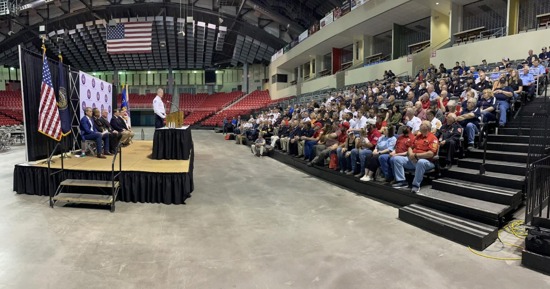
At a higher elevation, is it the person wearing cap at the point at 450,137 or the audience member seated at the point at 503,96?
the audience member seated at the point at 503,96

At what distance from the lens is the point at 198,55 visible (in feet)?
115

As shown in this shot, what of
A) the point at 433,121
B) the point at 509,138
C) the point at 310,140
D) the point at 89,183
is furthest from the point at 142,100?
the point at 509,138

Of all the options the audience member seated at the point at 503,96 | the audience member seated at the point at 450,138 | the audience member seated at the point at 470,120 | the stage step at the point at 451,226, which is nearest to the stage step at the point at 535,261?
the stage step at the point at 451,226

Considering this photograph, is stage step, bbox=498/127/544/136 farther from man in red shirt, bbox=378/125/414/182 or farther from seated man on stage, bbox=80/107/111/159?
seated man on stage, bbox=80/107/111/159

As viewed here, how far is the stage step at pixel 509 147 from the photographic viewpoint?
5457 millimetres

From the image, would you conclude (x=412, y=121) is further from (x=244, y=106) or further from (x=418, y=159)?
(x=244, y=106)

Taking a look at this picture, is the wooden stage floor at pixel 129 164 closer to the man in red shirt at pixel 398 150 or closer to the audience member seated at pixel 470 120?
the man in red shirt at pixel 398 150

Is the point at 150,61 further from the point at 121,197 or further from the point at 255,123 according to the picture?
the point at 121,197

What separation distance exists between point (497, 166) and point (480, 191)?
0.85 m

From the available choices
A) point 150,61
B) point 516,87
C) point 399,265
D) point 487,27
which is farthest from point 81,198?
point 150,61

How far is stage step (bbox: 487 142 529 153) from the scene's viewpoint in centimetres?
546

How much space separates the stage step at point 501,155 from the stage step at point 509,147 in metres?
0.20

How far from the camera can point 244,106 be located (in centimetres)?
3167

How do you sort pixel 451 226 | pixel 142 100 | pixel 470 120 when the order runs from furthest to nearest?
1. pixel 142 100
2. pixel 470 120
3. pixel 451 226
